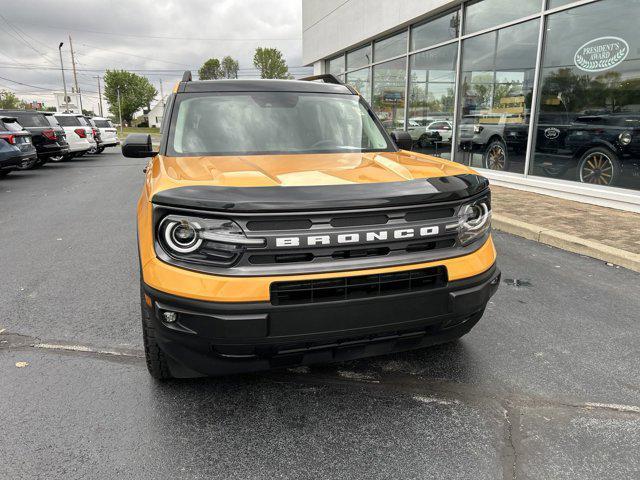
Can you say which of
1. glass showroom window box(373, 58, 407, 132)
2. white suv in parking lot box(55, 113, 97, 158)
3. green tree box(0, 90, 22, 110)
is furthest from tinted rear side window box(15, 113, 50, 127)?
green tree box(0, 90, 22, 110)

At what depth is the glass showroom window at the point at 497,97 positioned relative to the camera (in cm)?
959

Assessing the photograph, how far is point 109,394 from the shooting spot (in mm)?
2689

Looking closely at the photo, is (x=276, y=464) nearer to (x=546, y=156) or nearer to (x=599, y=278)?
(x=599, y=278)

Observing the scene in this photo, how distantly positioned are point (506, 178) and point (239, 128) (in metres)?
8.10

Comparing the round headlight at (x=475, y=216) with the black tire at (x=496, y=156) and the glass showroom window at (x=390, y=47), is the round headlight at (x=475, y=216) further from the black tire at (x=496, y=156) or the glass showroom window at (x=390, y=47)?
the glass showroom window at (x=390, y=47)

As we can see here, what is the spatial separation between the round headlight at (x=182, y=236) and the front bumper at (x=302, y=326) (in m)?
0.22

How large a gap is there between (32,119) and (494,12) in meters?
14.5

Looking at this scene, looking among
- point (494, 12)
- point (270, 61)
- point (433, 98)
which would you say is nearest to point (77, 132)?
point (433, 98)

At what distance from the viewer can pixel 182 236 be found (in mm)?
2141

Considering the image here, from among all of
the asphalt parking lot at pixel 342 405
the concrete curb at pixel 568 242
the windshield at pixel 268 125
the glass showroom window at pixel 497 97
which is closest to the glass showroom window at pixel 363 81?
the glass showroom window at pixel 497 97

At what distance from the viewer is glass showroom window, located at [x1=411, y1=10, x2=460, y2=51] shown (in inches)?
464

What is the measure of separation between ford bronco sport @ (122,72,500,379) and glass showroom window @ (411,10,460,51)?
35.1ft

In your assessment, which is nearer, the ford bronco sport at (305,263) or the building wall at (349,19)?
the ford bronco sport at (305,263)

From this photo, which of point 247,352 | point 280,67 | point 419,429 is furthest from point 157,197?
point 280,67
